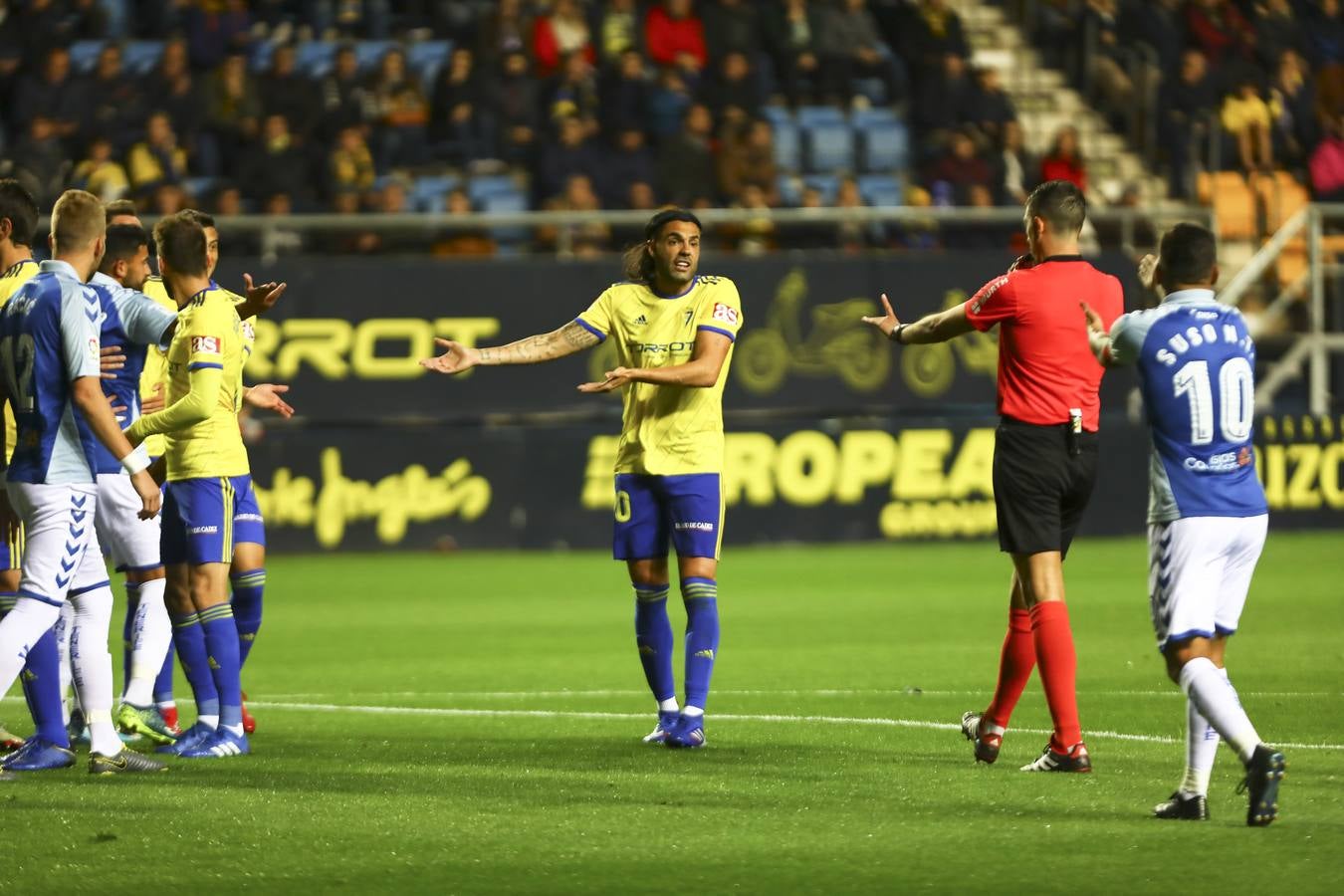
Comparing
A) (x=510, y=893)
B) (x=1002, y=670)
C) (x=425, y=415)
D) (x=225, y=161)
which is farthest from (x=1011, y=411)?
(x=225, y=161)

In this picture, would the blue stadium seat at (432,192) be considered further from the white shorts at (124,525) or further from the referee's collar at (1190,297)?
the referee's collar at (1190,297)

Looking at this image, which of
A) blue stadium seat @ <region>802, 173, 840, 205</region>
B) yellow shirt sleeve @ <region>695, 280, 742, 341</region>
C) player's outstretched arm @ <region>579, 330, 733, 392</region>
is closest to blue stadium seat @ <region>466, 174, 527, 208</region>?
blue stadium seat @ <region>802, 173, 840, 205</region>

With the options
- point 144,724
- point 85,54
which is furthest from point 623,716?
point 85,54

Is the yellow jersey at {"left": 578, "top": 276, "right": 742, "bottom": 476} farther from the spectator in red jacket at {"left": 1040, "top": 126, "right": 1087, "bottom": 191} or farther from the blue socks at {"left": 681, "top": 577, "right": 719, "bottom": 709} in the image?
the spectator in red jacket at {"left": 1040, "top": 126, "right": 1087, "bottom": 191}

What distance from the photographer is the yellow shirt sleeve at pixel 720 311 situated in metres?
8.52

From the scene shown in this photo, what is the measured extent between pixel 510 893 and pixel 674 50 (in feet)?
55.9

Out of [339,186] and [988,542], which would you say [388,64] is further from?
[988,542]

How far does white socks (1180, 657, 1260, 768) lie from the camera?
636cm

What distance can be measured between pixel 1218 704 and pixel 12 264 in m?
4.78

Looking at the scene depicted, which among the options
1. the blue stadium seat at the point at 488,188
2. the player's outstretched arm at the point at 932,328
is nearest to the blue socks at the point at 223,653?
the player's outstretched arm at the point at 932,328

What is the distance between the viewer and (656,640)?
342 inches

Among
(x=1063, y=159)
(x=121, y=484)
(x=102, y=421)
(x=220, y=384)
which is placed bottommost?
(x=121, y=484)

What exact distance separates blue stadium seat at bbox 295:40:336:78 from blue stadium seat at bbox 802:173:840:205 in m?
4.95

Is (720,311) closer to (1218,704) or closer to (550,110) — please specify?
(1218,704)
